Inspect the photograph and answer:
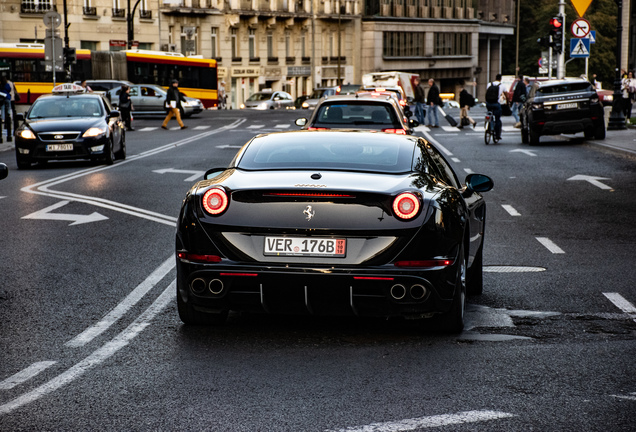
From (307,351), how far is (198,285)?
0.79 meters

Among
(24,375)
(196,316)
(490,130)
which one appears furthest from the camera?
(490,130)

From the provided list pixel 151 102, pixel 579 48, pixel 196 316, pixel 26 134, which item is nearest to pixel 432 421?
pixel 196 316

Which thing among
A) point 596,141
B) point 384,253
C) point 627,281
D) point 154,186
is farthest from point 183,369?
point 596,141

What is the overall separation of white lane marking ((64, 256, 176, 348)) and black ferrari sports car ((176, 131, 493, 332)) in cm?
67

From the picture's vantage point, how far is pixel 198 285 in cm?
682

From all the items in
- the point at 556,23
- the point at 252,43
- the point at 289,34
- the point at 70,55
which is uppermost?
the point at 289,34

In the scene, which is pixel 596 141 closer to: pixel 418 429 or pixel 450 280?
pixel 450 280

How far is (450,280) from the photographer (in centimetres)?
676

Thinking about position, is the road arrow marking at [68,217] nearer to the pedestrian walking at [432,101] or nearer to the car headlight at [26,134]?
the car headlight at [26,134]

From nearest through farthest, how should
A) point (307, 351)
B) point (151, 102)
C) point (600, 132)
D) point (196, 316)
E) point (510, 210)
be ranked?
point (307, 351) < point (196, 316) < point (510, 210) < point (600, 132) < point (151, 102)

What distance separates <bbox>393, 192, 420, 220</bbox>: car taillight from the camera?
21.7ft

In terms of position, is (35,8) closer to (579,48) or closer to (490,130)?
(579,48)

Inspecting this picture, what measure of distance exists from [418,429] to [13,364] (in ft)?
8.24

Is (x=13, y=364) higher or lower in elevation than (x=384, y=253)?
lower
